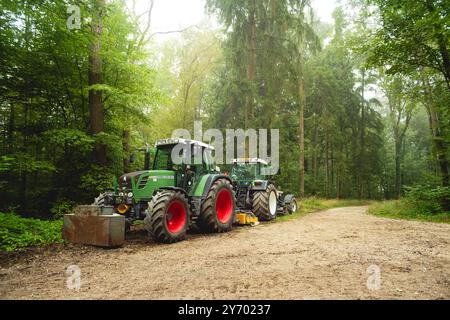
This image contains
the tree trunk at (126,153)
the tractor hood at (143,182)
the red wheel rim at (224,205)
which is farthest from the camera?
the tree trunk at (126,153)

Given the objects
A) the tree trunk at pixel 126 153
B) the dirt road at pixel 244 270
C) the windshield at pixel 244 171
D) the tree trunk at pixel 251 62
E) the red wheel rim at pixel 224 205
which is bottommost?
the dirt road at pixel 244 270

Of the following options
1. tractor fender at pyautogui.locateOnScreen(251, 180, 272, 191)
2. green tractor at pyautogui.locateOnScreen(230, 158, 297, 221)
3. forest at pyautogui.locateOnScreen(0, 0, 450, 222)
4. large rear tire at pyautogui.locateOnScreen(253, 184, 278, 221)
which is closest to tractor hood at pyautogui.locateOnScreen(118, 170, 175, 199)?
forest at pyautogui.locateOnScreen(0, 0, 450, 222)

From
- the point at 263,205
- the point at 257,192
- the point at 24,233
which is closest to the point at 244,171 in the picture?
the point at 257,192

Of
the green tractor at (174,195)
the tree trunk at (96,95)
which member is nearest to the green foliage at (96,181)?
the tree trunk at (96,95)

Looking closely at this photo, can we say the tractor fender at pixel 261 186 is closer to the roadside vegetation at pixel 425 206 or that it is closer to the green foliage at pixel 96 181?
the green foliage at pixel 96 181

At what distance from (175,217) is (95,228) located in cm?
166

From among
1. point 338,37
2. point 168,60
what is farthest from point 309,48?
point 168,60

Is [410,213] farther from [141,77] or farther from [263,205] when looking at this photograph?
[141,77]

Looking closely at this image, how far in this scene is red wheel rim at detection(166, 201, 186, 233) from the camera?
634 centimetres

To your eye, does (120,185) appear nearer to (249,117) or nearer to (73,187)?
(73,187)

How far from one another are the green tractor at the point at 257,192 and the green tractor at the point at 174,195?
2360 millimetres

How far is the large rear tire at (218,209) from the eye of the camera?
7.38 meters

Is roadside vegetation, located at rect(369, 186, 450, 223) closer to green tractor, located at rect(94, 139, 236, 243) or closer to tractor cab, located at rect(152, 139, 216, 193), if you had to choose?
green tractor, located at rect(94, 139, 236, 243)

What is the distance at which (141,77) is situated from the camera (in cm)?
1005
